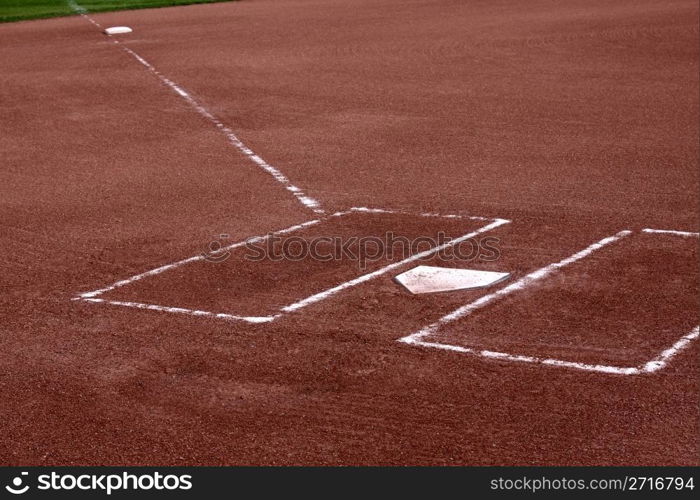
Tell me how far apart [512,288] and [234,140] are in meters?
4.45

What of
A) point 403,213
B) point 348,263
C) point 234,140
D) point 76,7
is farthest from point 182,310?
point 76,7

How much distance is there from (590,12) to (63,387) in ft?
48.6

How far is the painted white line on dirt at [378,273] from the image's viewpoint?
223 inches

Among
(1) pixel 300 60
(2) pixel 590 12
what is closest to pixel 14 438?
(1) pixel 300 60

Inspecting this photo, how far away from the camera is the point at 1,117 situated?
36.0 feet

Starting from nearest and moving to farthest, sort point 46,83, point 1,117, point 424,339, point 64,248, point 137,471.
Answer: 1. point 137,471
2. point 424,339
3. point 64,248
4. point 1,117
5. point 46,83

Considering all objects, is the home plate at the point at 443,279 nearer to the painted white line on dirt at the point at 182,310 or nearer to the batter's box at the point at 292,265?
the batter's box at the point at 292,265

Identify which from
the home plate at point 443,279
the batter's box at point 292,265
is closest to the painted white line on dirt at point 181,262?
the batter's box at point 292,265

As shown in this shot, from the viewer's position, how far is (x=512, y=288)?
585 centimetres

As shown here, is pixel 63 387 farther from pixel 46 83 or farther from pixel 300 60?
pixel 300 60

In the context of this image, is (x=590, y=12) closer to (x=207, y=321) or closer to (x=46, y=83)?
(x=46, y=83)

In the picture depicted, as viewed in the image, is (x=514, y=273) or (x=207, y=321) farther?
(x=514, y=273)

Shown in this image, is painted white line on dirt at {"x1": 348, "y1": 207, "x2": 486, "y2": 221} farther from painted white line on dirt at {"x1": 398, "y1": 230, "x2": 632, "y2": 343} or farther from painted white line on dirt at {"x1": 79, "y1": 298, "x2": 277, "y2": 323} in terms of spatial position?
painted white line on dirt at {"x1": 79, "y1": 298, "x2": 277, "y2": 323}

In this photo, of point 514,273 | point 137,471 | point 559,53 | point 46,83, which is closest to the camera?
point 137,471
